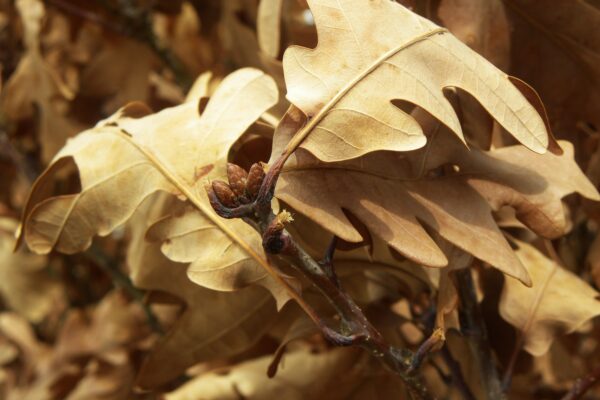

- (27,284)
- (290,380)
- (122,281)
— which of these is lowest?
(27,284)

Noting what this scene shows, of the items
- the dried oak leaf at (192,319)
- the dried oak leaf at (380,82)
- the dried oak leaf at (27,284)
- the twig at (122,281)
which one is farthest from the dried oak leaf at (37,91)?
the dried oak leaf at (380,82)

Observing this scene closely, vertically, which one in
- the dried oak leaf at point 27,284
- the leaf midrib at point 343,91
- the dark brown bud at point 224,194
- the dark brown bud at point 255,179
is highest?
the leaf midrib at point 343,91

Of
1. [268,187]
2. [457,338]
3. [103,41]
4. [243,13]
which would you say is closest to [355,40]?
[268,187]

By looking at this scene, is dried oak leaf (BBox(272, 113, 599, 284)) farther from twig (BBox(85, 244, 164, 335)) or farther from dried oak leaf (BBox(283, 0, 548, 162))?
twig (BBox(85, 244, 164, 335))

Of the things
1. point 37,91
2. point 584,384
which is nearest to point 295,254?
point 584,384

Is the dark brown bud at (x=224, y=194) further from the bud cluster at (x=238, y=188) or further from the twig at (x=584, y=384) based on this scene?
the twig at (x=584, y=384)

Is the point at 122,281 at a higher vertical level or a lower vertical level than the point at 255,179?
lower

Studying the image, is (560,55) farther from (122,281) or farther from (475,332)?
(122,281)
